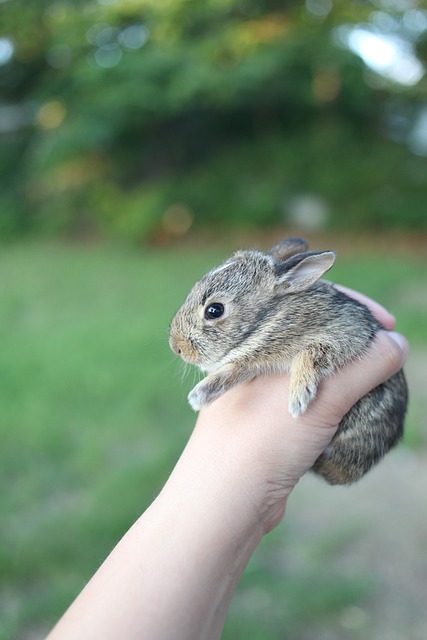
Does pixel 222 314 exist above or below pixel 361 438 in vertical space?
above

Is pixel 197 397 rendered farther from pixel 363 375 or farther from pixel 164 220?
pixel 164 220

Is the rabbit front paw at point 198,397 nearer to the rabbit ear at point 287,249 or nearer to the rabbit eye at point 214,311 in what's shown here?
the rabbit eye at point 214,311

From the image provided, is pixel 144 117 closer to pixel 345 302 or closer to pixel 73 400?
pixel 73 400

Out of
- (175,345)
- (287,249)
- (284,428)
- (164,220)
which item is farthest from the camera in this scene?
(164,220)

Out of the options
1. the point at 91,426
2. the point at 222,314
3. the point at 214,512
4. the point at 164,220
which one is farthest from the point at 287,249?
the point at 164,220

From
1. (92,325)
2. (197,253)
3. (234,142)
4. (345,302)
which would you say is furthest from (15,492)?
(234,142)

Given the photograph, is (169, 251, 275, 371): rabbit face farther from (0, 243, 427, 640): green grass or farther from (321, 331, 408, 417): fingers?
(321, 331, 408, 417): fingers

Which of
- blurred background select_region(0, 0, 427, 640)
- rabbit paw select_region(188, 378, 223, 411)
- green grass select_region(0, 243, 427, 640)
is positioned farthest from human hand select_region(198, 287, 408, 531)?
blurred background select_region(0, 0, 427, 640)
